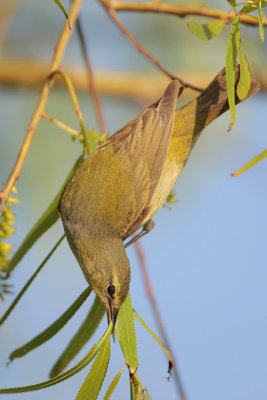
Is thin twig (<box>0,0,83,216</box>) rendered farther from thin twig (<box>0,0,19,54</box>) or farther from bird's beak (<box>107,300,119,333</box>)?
thin twig (<box>0,0,19,54</box>)

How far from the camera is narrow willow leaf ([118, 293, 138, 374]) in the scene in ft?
7.50

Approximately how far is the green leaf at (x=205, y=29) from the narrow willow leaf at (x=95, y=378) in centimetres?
121

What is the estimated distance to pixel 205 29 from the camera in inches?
92.7

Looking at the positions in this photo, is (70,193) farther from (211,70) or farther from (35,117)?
(211,70)

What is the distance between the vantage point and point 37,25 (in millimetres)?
6684

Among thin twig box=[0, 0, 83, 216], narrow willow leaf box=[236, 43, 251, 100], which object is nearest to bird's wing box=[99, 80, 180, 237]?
thin twig box=[0, 0, 83, 216]

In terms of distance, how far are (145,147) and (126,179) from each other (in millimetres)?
246

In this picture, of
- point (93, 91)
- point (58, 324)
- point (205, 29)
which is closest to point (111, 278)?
point (58, 324)

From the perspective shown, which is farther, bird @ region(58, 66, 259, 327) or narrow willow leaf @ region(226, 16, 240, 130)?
bird @ region(58, 66, 259, 327)

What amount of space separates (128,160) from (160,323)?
3.69 ft

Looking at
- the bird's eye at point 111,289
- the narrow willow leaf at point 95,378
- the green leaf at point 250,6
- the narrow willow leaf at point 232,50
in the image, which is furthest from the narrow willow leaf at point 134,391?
the green leaf at point 250,6

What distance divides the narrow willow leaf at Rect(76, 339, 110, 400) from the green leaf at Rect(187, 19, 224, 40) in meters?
1.21

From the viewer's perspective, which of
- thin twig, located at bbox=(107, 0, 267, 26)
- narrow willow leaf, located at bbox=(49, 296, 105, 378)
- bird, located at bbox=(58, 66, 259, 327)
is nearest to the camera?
narrow willow leaf, located at bbox=(49, 296, 105, 378)

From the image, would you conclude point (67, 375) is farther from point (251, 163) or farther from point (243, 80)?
point (243, 80)
